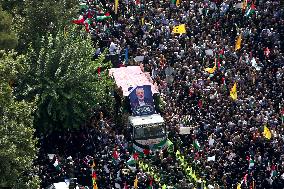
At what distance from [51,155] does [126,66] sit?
1011cm

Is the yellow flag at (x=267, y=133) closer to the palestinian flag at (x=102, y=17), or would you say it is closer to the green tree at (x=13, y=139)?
the green tree at (x=13, y=139)

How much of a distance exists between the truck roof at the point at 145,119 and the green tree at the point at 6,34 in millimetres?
7676

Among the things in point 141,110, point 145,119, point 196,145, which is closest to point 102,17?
point 141,110

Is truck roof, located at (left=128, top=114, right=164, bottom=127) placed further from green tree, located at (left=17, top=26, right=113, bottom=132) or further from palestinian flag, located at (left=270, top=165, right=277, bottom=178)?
palestinian flag, located at (left=270, top=165, right=277, bottom=178)

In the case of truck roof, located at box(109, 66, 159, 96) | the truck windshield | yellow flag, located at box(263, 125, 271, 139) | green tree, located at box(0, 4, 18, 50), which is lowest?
the truck windshield

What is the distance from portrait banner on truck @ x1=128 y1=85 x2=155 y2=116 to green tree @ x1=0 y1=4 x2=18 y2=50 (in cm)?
724

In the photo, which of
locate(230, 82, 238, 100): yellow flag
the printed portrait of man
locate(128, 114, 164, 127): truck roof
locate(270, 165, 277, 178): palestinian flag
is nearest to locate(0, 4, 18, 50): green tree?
the printed portrait of man

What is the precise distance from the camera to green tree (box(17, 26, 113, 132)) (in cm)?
4253

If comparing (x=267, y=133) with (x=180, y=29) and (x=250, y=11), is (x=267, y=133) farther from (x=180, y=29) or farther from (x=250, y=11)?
(x=250, y=11)

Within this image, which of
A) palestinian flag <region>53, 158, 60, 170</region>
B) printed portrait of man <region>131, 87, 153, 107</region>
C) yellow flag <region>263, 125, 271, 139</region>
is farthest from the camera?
printed portrait of man <region>131, 87, 153, 107</region>

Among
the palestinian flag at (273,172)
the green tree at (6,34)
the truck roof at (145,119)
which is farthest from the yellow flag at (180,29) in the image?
the palestinian flag at (273,172)

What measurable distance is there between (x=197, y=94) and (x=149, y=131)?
445 centimetres

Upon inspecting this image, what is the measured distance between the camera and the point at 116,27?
2089 inches

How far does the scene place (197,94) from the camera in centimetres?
4700
